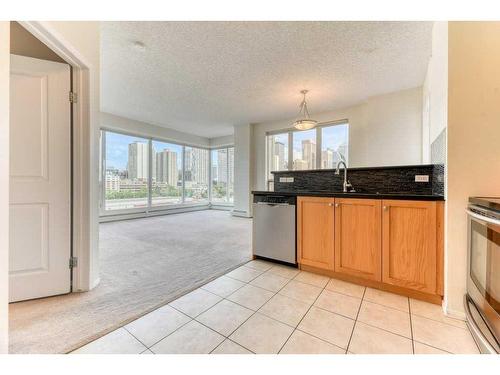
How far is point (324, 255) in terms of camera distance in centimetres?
218

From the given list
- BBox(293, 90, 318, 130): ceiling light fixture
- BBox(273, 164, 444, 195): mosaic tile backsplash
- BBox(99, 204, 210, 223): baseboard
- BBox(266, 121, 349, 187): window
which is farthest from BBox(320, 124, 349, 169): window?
BBox(99, 204, 210, 223): baseboard

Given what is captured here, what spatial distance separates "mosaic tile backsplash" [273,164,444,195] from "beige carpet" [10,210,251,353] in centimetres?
134

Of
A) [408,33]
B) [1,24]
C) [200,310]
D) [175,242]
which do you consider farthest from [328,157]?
[1,24]

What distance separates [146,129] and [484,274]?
22.8 ft

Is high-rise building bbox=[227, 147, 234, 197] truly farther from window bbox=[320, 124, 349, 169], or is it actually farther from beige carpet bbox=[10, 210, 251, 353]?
beige carpet bbox=[10, 210, 251, 353]

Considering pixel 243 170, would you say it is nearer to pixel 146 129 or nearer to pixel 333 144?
pixel 333 144

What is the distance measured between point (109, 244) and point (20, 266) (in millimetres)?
1766

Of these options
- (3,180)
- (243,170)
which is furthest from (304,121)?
(3,180)

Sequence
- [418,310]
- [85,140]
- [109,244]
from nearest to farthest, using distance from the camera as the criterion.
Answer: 1. [418,310]
2. [85,140]
3. [109,244]

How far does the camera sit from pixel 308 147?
5.59m

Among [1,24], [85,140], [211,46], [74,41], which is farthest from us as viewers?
[211,46]

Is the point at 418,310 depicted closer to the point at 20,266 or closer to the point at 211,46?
the point at 20,266

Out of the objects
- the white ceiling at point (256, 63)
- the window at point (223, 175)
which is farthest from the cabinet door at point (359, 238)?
the window at point (223, 175)

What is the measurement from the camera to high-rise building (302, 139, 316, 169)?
5.49 metres
